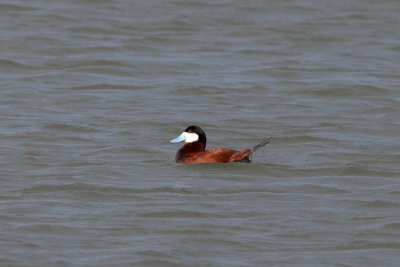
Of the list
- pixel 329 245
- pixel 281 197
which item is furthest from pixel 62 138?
pixel 329 245

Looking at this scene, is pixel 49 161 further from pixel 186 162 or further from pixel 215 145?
pixel 215 145

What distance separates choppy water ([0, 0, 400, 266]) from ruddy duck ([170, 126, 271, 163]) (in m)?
0.09

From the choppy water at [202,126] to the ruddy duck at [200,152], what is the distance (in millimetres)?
93

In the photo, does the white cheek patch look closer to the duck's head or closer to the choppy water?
the duck's head

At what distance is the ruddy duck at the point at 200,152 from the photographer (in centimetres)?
1100

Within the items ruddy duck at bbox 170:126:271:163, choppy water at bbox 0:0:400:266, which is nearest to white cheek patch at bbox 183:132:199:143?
ruddy duck at bbox 170:126:271:163

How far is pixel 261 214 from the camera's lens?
29.8ft

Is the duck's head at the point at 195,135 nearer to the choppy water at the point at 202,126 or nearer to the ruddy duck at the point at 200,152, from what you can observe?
the ruddy duck at the point at 200,152

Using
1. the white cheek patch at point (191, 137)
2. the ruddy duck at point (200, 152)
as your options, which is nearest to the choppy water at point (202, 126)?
the ruddy duck at point (200, 152)

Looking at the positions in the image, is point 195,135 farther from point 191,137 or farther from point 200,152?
point 200,152

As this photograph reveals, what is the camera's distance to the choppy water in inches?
323

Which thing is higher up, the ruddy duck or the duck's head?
the duck's head

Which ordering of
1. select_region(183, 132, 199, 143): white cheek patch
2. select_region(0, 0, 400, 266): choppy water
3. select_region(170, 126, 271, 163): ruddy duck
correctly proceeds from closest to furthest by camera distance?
select_region(0, 0, 400, 266): choppy water, select_region(170, 126, 271, 163): ruddy duck, select_region(183, 132, 199, 143): white cheek patch

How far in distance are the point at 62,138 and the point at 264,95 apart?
3993 mm
